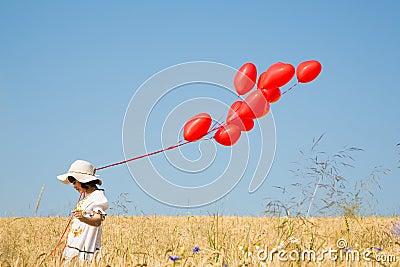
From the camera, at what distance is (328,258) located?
11.2ft

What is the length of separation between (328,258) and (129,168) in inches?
85.2

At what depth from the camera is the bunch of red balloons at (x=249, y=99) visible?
4.61 metres

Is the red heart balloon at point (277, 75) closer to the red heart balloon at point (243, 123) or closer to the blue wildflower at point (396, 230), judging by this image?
the red heart balloon at point (243, 123)

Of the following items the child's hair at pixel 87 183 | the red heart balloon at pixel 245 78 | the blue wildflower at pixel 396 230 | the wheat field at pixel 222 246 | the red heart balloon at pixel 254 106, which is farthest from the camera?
A: the blue wildflower at pixel 396 230

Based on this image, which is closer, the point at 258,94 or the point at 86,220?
the point at 86,220

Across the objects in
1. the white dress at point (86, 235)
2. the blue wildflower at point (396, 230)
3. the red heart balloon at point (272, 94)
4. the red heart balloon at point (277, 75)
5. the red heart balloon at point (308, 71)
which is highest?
the red heart balloon at point (308, 71)

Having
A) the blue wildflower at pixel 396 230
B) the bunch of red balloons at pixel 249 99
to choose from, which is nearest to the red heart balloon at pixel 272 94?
the bunch of red balloons at pixel 249 99

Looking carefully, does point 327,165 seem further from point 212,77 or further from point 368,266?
point 368,266

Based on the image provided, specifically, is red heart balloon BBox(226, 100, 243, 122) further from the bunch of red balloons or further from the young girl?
the young girl

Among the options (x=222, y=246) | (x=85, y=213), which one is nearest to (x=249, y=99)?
(x=222, y=246)

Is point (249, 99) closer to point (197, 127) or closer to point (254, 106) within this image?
point (254, 106)

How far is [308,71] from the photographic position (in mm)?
4840

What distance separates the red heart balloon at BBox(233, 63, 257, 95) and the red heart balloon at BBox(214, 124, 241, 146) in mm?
398

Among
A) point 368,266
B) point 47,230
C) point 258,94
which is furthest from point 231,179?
point 47,230
